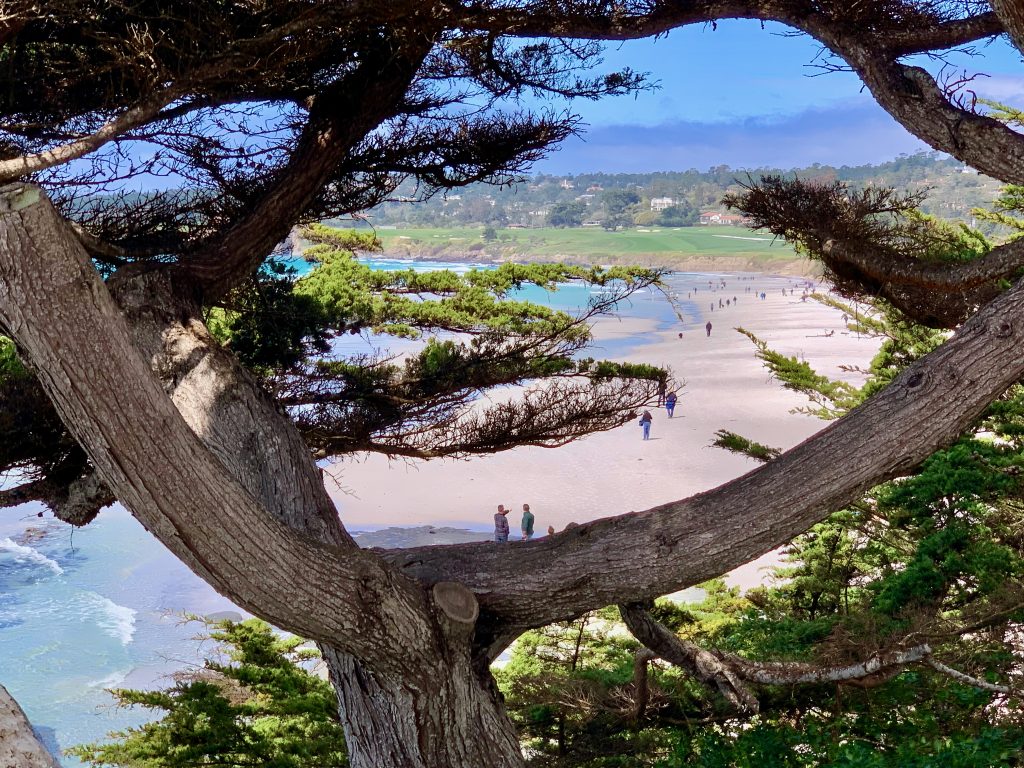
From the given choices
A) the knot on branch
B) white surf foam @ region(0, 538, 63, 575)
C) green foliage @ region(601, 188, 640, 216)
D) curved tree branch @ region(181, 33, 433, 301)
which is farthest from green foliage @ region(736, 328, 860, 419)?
green foliage @ region(601, 188, 640, 216)

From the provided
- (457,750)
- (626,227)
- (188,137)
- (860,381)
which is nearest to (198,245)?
(188,137)

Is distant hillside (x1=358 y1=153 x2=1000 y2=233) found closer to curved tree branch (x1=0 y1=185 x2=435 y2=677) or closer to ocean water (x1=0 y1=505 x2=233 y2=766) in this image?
ocean water (x1=0 y1=505 x2=233 y2=766)

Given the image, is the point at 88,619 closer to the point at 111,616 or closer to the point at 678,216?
the point at 111,616

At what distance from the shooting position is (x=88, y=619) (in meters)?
9.38

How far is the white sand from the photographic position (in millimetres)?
11711

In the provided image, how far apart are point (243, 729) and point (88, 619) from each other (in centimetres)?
645

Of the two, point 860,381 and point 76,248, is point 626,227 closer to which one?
point 860,381

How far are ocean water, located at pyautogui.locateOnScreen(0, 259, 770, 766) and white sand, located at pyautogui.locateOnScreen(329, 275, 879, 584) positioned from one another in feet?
7.61

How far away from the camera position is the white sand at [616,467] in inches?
461

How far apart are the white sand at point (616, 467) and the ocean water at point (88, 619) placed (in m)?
2.32

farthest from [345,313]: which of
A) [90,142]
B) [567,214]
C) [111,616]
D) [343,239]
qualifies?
[567,214]

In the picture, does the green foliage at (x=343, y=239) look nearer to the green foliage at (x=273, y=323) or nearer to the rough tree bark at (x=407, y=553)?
the green foliage at (x=273, y=323)

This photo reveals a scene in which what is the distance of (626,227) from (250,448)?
42.0m

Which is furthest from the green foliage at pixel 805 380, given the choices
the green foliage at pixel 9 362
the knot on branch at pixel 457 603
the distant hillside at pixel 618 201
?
the distant hillside at pixel 618 201
